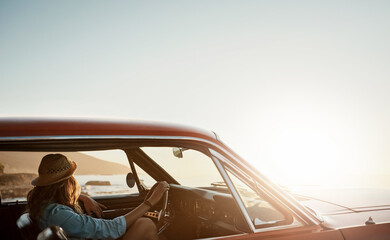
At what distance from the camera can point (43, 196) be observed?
2289 mm

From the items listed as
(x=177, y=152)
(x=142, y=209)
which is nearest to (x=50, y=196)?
(x=142, y=209)

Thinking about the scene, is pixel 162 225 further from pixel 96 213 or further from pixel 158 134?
pixel 158 134

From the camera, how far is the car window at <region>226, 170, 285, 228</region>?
2.05 m

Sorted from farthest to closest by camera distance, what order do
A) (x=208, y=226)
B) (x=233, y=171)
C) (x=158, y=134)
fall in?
(x=208, y=226) → (x=233, y=171) → (x=158, y=134)

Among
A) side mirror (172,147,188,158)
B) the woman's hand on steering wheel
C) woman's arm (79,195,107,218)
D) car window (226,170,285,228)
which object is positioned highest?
side mirror (172,147,188,158)

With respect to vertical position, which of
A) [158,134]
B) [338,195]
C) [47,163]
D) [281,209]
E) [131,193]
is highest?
[158,134]

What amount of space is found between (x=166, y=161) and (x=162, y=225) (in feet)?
2.15

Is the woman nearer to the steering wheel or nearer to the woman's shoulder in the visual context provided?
the woman's shoulder

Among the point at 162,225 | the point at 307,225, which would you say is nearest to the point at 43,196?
the point at 162,225

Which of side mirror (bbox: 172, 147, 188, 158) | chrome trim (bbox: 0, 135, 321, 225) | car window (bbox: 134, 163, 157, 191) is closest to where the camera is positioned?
chrome trim (bbox: 0, 135, 321, 225)

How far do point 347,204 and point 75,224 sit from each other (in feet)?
7.41

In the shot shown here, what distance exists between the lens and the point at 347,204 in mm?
2811

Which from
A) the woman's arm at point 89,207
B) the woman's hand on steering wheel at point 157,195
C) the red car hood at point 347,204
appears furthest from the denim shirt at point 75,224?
the red car hood at point 347,204

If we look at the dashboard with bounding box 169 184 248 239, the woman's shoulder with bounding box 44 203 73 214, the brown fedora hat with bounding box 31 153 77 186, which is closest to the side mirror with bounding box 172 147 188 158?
the dashboard with bounding box 169 184 248 239
